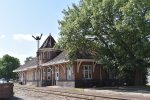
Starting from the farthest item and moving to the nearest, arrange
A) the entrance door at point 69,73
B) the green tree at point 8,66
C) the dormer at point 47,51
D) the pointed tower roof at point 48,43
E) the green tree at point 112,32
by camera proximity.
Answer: the green tree at point 8,66 → the pointed tower roof at point 48,43 → the dormer at point 47,51 → the entrance door at point 69,73 → the green tree at point 112,32

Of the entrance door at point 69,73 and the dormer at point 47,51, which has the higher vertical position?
the dormer at point 47,51

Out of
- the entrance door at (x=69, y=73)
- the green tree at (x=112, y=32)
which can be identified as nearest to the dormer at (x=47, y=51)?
the entrance door at (x=69, y=73)

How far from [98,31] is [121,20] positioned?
10.3 feet

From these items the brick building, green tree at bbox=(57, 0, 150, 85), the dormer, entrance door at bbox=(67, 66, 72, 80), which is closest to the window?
the brick building

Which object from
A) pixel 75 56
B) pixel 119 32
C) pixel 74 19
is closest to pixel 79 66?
pixel 75 56

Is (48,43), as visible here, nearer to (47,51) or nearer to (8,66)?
(47,51)

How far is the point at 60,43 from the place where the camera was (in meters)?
39.7

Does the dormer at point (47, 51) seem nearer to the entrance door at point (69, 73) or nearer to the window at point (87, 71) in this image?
the entrance door at point (69, 73)

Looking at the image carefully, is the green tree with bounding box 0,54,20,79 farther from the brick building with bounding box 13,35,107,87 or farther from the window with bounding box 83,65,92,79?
the window with bounding box 83,65,92,79

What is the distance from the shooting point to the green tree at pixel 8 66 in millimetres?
116500

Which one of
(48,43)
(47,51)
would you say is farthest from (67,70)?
(48,43)

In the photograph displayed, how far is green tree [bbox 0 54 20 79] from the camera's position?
116 m

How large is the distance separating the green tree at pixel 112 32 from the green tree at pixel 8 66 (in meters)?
79.1

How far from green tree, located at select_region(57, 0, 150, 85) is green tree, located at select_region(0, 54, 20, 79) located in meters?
79.1
